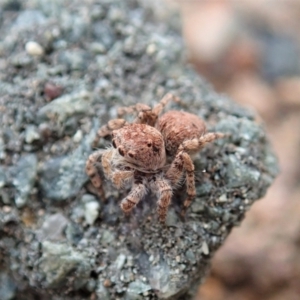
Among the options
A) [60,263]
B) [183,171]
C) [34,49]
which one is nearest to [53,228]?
[60,263]

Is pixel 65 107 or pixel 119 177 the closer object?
pixel 119 177

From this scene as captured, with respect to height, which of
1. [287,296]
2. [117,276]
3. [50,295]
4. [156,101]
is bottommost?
[287,296]

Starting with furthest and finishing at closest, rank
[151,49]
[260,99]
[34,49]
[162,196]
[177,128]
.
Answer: [260,99], [151,49], [34,49], [177,128], [162,196]

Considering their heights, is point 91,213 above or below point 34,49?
below

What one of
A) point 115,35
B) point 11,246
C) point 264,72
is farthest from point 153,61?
point 264,72

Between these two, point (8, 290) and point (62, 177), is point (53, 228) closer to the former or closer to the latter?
point (62, 177)

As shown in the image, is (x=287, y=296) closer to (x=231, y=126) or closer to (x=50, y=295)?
(x=231, y=126)

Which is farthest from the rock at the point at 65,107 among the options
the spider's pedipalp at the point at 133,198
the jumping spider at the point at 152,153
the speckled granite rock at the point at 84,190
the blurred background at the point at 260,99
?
the blurred background at the point at 260,99
